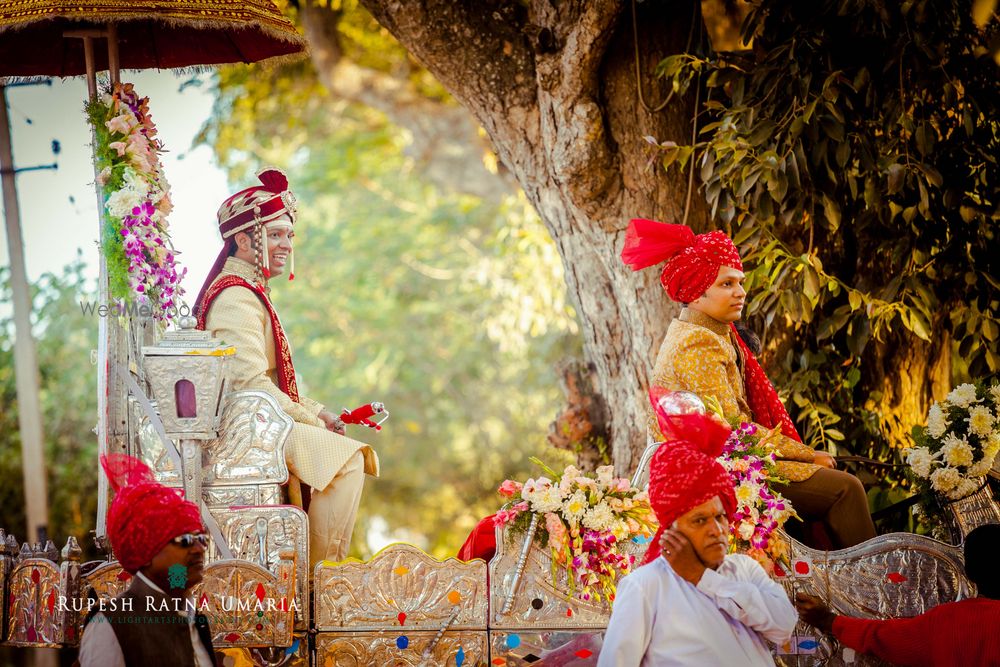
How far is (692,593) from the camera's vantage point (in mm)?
3701

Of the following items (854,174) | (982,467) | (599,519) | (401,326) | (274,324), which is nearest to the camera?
(599,519)

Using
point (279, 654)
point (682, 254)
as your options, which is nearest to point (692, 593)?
point (279, 654)

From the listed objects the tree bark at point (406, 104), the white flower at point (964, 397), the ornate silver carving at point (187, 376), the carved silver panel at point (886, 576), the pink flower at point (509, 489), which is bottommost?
the carved silver panel at point (886, 576)

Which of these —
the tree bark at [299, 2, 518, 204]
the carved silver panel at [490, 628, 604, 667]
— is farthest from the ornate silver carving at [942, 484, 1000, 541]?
the tree bark at [299, 2, 518, 204]

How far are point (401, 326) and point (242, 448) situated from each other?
12418 millimetres

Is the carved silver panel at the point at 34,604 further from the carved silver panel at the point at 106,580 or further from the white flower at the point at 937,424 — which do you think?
the white flower at the point at 937,424

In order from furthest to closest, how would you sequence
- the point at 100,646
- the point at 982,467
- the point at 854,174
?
1. the point at 854,174
2. the point at 982,467
3. the point at 100,646

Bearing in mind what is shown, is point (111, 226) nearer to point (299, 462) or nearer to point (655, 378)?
point (299, 462)

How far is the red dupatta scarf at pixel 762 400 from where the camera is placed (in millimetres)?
5707

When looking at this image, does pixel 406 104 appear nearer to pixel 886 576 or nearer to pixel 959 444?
pixel 959 444

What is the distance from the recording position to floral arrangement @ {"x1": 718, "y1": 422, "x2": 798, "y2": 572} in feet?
16.1

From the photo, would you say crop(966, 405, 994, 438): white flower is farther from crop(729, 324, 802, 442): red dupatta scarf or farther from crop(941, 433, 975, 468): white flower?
crop(729, 324, 802, 442): red dupatta scarf

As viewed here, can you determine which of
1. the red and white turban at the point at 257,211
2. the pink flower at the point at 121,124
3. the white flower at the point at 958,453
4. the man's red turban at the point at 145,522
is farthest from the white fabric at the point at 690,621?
the pink flower at the point at 121,124

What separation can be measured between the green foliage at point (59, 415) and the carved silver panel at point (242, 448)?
4.99m
